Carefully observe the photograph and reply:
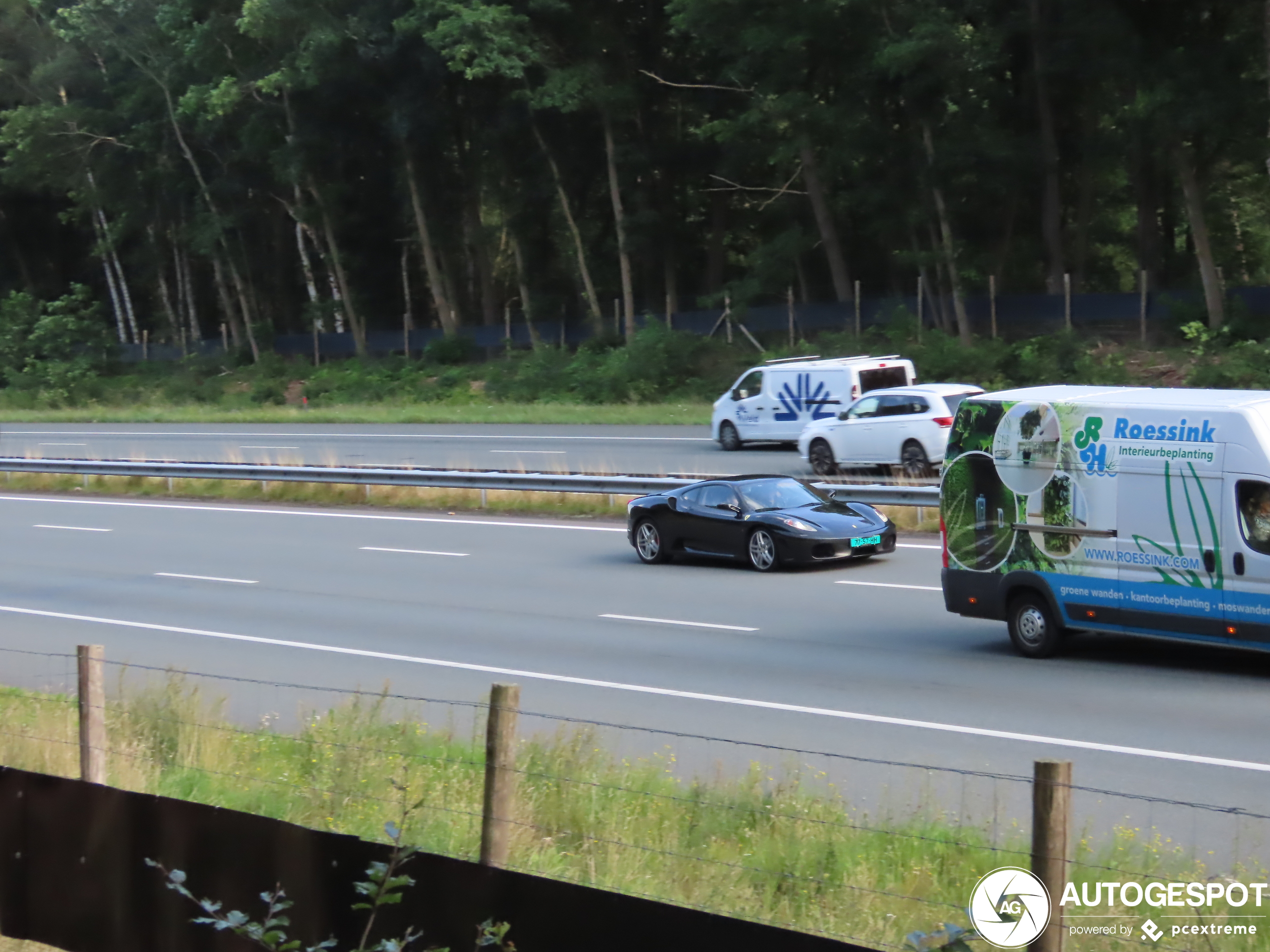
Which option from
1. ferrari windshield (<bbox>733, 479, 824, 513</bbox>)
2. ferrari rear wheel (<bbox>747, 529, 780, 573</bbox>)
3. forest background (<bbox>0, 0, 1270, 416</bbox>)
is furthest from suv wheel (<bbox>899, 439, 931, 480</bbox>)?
forest background (<bbox>0, 0, 1270, 416</bbox>)

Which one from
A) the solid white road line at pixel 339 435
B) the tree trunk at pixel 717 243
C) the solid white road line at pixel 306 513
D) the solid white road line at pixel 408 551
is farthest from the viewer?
the tree trunk at pixel 717 243

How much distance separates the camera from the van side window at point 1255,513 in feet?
36.8

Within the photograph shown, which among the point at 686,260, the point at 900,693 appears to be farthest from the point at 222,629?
the point at 686,260

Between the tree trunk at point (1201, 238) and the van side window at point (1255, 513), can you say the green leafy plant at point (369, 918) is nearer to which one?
the van side window at point (1255, 513)

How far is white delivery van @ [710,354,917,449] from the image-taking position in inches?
1188

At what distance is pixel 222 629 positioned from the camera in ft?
53.0

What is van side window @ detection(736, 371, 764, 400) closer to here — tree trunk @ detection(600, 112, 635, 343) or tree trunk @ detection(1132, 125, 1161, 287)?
tree trunk @ detection(1132, 125, 1161, 287)

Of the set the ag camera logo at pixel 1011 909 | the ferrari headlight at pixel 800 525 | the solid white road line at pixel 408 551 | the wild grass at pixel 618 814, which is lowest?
the solid white road line at pixel 408 551

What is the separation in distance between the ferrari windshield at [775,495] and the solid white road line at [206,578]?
6606 millimetres

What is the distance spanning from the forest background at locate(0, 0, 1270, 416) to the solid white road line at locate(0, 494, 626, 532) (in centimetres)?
1785

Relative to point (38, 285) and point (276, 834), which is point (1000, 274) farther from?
point (38, 285)

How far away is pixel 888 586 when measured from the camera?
17.1 meters

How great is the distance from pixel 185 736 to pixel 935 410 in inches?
723

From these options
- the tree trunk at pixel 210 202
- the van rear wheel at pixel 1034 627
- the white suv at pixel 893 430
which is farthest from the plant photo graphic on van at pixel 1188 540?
the tree trunk at pixel 210 202
